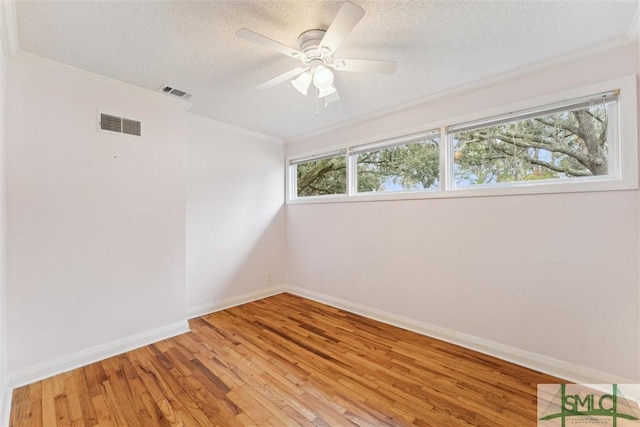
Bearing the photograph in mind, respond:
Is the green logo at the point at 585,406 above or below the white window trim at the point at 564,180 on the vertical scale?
below

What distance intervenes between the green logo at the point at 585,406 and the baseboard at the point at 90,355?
3.05 metres

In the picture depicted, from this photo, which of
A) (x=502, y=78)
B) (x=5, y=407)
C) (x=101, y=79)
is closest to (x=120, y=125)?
(x=101, y=79)

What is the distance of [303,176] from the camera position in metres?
4.25

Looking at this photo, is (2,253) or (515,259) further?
(515,259)

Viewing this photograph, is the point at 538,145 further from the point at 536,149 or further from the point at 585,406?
the point at 585,406

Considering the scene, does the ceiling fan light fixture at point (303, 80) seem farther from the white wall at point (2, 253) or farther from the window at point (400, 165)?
the white wall at point (2, 253)

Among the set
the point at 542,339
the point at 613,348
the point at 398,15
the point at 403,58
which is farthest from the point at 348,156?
the point at 613,348

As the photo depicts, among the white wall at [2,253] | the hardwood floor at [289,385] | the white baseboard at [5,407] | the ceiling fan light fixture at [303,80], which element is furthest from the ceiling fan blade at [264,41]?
the white baseboard at [5,407]

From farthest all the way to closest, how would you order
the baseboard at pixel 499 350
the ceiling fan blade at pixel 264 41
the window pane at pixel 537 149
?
the window pane at pixel 537 149, the baseboard at pixel 499 350, the ceiling fan blade at pixel 264 41

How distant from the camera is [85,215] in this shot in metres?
2.25

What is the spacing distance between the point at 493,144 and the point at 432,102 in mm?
730

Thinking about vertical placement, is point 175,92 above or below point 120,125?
above

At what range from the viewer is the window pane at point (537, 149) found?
2047 millimetres

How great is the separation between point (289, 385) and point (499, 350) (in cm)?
182
